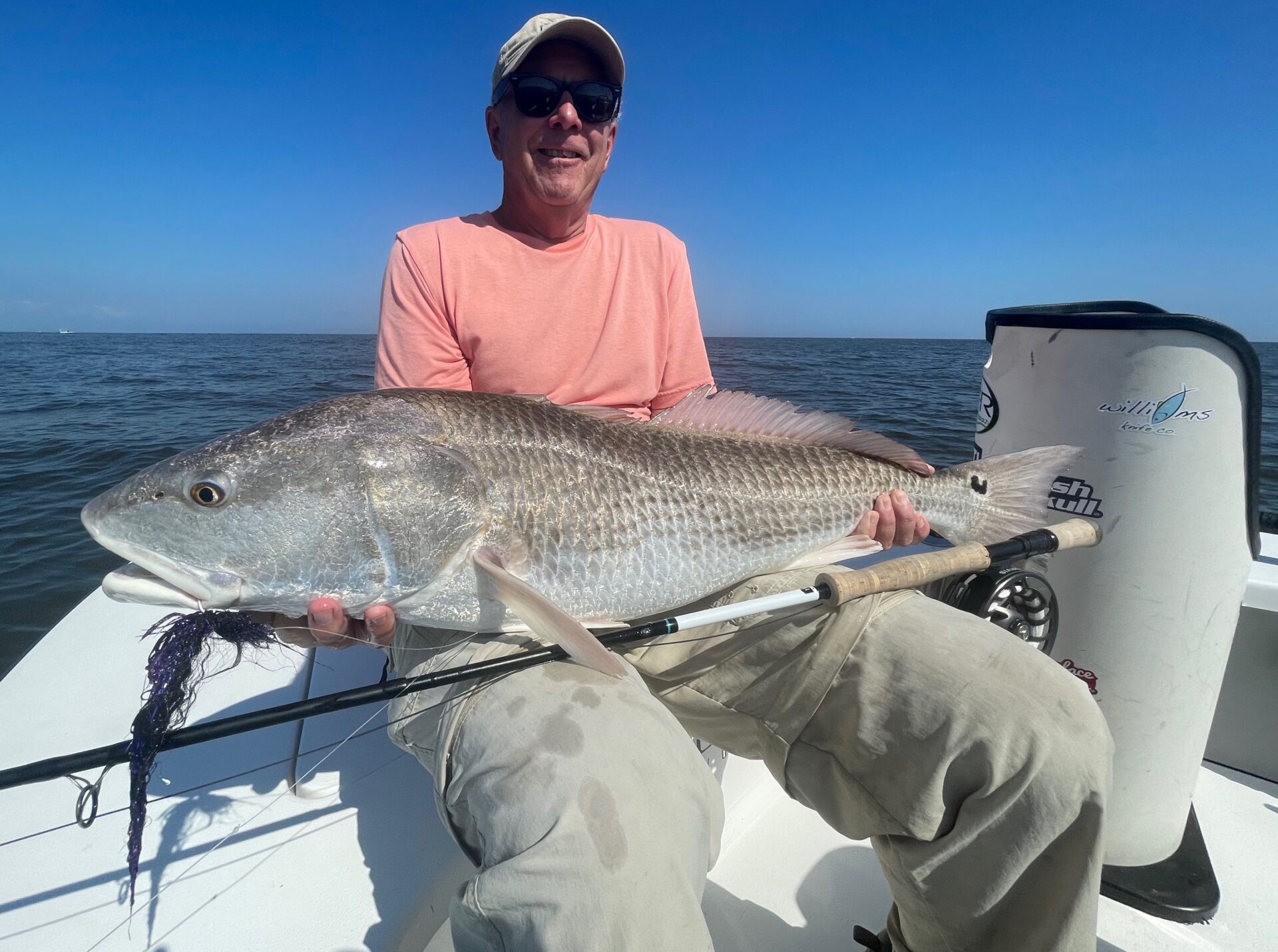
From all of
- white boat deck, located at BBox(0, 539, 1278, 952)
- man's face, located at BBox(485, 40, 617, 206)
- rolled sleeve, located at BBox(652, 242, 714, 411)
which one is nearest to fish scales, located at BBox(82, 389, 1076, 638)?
rolled sleeve, located at BBox(652, 242, 714, 411)

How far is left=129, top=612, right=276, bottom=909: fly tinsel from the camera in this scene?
1.63 metres

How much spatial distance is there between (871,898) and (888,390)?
2166 cm

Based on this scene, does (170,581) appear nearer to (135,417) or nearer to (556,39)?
(556,39)

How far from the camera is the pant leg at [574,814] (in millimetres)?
1419

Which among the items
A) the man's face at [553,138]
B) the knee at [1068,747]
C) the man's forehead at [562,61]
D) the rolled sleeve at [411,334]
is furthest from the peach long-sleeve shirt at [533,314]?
the knee at [1068,747]

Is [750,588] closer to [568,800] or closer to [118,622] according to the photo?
[568,800]

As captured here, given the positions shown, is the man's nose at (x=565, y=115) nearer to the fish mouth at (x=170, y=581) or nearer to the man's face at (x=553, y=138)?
the man's face at (x=553, y=138)

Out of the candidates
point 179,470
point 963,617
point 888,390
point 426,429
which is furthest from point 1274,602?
point 888,390

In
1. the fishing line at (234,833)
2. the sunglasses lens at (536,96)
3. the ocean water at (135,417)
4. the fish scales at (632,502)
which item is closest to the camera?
the fishing line at (234,833)

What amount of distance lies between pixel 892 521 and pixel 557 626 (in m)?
1.58

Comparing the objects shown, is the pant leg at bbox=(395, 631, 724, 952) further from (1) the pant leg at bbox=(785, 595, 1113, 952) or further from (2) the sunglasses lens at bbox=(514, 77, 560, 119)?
(2) the sunglasses lens at bbox=(514, 77, 560, 119)

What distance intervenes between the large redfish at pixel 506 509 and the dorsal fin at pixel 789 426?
0.05 ft

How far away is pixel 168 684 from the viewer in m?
1.76

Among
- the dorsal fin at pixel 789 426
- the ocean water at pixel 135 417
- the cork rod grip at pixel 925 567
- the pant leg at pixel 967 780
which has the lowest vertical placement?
the ocean water at pixel 135 417
